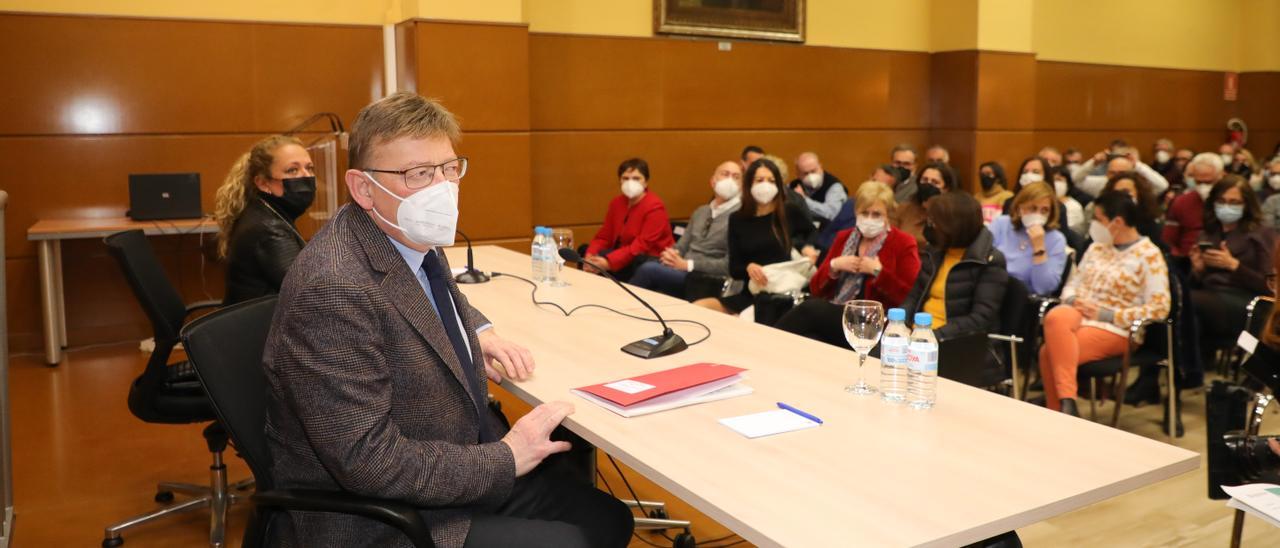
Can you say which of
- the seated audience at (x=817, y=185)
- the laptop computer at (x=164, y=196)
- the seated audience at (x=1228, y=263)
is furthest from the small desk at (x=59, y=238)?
the seated audience at (x=1228, y=263)

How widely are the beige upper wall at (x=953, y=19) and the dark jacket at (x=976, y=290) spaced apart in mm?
3702

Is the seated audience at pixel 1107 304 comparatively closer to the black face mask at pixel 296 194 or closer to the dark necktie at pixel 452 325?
the dark necktie at pixel 452 325

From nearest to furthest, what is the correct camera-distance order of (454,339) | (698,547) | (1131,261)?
(454,339), (698,547), (1131,261)

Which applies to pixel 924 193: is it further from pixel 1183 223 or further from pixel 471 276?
pixel 471 276

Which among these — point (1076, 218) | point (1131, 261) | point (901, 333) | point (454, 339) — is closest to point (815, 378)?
point (901, 333)

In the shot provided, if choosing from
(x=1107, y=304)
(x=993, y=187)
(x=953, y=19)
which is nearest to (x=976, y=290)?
(x=1107, y=304)

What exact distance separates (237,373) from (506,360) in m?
0.62

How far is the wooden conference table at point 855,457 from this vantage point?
1.50 meters

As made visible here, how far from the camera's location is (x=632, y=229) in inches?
244

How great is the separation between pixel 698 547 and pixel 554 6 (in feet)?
16.4

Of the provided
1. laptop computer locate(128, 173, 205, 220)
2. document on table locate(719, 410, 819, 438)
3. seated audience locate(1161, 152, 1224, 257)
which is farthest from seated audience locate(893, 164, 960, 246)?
laptop computer locate(128, 173, 205, 220)

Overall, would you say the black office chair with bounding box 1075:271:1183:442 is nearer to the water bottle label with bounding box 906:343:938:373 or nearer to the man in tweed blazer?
the water bottle label with bounding box 906:343:938:373

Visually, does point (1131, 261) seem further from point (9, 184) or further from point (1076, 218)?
point (9, 184)

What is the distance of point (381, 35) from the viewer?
6789 millimetres
